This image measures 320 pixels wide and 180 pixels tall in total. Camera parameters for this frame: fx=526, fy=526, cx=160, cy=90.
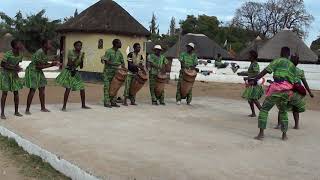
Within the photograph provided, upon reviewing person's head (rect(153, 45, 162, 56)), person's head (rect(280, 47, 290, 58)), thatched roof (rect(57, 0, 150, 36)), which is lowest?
person's head (rect(153, 45, 162, 56))

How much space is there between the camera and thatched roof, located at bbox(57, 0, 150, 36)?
24.9 metres

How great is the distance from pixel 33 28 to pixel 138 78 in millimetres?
37525

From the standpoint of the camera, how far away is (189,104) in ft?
45.2

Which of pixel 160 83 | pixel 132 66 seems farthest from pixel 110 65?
pixel 160 83

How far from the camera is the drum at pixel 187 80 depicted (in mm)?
12984

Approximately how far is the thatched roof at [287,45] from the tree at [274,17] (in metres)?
28.5

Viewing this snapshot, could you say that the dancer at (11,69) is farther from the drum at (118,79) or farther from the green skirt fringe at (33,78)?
the drum at (118,79)

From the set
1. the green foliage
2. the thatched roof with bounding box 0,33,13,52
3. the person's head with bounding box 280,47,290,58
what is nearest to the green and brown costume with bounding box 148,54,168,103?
the person's head with bounding box 280,47,290,58

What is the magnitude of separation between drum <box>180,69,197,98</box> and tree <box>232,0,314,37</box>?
57.7m

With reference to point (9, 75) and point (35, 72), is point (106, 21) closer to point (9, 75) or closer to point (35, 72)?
point (35, 72)

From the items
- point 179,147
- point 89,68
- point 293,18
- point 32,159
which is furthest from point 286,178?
point 293,18

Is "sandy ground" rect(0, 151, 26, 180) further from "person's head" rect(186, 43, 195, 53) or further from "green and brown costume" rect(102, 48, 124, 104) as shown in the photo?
"person's head" rect(186, 43, 195, 53)

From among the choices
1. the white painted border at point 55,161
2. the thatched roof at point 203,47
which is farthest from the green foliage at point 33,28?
the white painted border at point 55,161

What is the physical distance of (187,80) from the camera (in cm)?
1312
